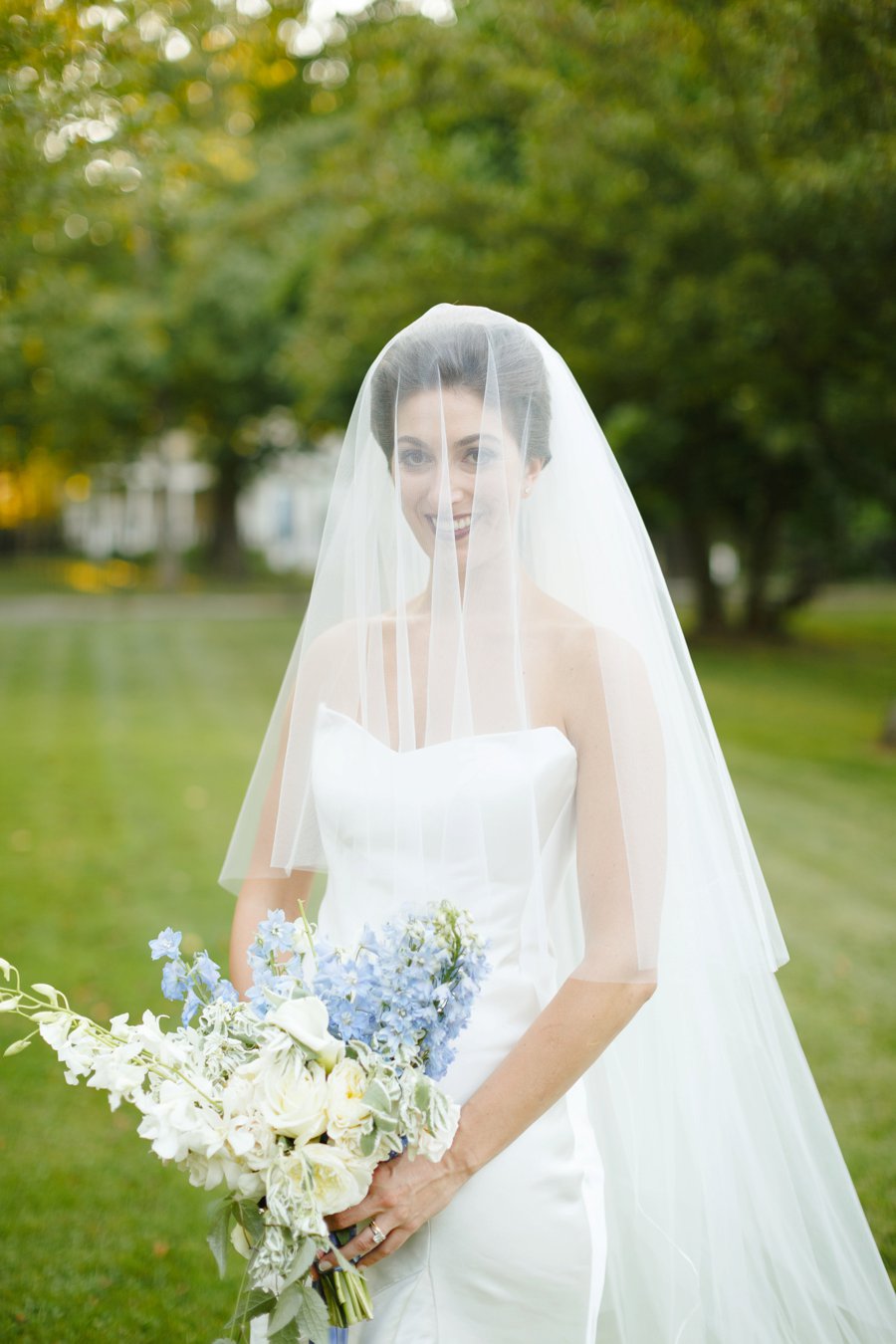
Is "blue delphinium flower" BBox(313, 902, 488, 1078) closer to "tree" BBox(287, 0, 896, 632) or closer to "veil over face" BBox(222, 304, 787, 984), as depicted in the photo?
"veil over face" BBox(222, 304, 787, 984)

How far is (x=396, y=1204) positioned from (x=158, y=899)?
232 inches

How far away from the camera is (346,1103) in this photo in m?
1.80

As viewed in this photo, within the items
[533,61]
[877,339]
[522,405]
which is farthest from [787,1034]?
[877,339]

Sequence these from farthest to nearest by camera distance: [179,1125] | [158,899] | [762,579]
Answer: [762,579] → [158,899] → [179,1125]

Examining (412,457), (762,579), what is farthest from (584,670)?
(762,579)

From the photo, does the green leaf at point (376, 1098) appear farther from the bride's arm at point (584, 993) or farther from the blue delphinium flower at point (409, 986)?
the bride's arm at point (584, 993)

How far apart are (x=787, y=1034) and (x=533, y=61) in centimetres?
1092

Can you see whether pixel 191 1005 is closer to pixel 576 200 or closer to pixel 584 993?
pixel 584 993

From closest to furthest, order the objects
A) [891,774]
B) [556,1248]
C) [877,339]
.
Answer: [556,1248] → [891,774] → [877,339]

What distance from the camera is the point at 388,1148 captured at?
1.90m

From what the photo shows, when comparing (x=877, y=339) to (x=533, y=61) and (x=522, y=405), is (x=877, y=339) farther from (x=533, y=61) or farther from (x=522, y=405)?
(x=522, y=405)

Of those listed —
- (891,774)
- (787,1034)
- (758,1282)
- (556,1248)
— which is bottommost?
(891,774)

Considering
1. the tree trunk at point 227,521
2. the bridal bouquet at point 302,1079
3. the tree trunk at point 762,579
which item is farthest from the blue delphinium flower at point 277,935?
the tree trunk at point 227,521

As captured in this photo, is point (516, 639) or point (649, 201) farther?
point (649, 201)
